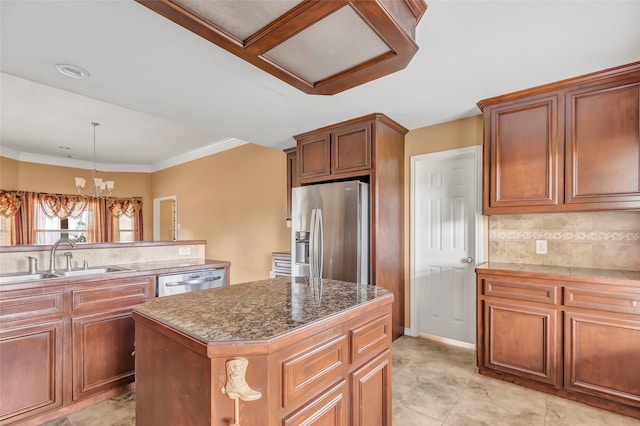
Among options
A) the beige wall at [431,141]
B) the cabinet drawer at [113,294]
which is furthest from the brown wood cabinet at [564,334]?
the cabinet drawer at [113,294]

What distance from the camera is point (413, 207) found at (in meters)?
3.54

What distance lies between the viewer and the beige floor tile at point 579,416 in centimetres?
197

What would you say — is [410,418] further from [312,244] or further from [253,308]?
[312,244]

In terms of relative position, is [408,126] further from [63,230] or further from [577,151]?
[63,230]

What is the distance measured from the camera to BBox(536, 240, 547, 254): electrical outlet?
2.72m

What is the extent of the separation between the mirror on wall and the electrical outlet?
6.60 metres

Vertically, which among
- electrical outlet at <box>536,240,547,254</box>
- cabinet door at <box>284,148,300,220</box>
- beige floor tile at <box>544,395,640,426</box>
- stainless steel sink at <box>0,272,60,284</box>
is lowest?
beige floor tile at <box>544,395,640,426</box>

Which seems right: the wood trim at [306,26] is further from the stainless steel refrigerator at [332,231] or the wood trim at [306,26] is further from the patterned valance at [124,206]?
the patterned valance at [124,206]

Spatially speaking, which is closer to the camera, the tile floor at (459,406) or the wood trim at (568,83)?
the tile floor at (459,406)

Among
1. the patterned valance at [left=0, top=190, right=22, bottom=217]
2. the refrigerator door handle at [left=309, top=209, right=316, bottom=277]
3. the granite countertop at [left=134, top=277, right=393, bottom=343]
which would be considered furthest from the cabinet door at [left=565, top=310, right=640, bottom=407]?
the patterned valance at [left=0, top=190, right=22, bottom=217]

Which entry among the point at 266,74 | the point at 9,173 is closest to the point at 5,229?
the point at 9,173

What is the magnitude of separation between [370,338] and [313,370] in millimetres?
406

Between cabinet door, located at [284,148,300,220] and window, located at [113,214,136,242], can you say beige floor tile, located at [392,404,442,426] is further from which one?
window, located at [113,214,136,242]

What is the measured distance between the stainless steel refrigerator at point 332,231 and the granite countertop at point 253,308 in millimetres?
1252
